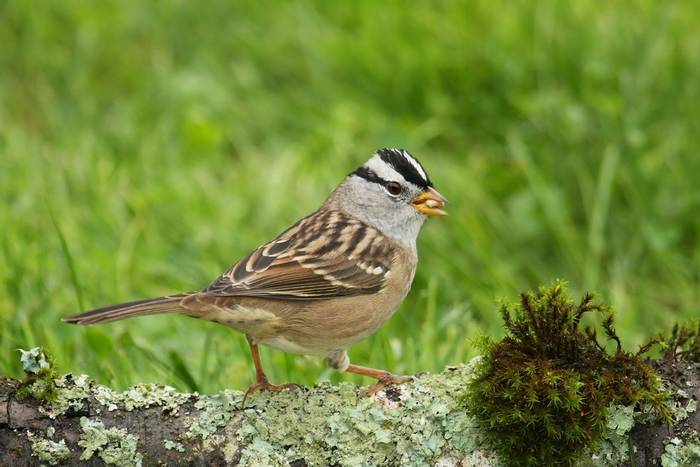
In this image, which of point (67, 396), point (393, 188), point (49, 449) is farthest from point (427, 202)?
point (49, 449)

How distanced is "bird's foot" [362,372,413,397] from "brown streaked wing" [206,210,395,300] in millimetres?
480

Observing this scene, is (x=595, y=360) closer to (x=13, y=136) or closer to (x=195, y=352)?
(x=195, y=352)

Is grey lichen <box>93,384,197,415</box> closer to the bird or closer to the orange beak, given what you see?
the bird

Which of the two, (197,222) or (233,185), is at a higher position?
(233,185)

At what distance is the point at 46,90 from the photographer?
8016mm

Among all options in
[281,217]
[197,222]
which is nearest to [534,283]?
[281,217]

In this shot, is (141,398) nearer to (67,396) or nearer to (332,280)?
(67,396)

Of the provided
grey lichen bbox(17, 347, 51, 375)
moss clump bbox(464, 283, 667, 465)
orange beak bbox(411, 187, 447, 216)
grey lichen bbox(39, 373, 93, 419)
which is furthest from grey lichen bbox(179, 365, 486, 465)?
orange beak bbox(411, 187, 447, 216)

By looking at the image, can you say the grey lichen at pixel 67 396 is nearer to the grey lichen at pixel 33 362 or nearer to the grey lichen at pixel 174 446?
the grey lichen at pixel 33 362

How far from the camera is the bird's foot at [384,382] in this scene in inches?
129

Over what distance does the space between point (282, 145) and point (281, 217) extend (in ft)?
3.09

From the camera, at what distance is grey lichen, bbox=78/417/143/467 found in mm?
2955

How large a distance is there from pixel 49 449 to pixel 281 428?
65cm

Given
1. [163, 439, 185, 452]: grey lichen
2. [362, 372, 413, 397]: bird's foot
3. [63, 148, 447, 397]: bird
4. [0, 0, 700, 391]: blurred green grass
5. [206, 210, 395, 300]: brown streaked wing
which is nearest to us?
[163, 439, 185, 452]: grey lichen
